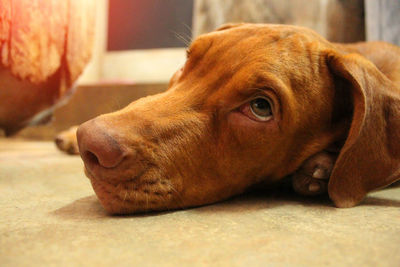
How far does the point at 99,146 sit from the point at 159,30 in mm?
6445

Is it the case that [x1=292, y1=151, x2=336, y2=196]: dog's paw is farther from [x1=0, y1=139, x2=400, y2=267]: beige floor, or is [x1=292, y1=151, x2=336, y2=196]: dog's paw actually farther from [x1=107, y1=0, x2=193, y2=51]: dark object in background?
[x1=107, y1=0, x2=193, y2=51]: dark object in background

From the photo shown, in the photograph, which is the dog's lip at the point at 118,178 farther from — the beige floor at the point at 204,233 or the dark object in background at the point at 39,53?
the dark object in background at the point at 39,53

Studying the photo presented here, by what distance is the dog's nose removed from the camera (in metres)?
1.83

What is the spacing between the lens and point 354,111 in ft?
7.48

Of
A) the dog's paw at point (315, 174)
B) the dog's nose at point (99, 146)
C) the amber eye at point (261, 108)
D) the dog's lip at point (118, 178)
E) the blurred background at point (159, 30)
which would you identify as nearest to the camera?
the dog's nose at point (99, 146)

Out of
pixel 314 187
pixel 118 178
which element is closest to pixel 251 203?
pixel 314 187

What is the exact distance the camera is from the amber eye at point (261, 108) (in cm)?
221

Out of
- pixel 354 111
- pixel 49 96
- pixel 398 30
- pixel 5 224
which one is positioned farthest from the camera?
pixel 398 30

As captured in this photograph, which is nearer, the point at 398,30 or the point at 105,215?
the point at 105,215

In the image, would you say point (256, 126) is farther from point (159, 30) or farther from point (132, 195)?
point (159, 30)

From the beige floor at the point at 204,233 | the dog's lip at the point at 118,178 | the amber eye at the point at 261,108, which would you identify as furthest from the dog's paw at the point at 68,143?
the amber eye at the point at 261,108

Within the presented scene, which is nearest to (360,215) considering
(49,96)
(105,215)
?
(105,215)

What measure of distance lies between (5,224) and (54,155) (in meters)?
2.68

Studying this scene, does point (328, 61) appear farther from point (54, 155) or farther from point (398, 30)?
point (54, 155)
